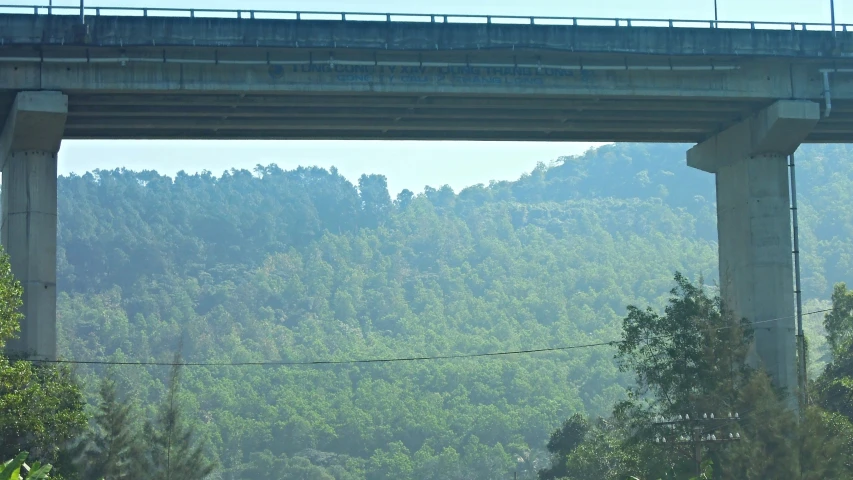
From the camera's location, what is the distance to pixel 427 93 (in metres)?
50.5

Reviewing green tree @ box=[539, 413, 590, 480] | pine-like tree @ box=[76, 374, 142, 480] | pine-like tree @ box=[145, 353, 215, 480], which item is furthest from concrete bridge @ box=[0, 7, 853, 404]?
green tree @ box=[539, 413, 590, 480]

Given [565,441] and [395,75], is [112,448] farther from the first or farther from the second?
[565,441]

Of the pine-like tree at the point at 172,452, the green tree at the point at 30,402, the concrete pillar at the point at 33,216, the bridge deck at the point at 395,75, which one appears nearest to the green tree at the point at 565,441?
the pine-like tree at the point at 172,452

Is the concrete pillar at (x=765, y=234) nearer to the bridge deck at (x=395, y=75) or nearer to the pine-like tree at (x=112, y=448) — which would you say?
the bridge deck at (x=395, y=75)

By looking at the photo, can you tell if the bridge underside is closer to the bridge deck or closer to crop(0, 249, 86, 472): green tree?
the bridge deck

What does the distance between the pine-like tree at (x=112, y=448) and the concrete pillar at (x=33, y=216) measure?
20420 millimetres

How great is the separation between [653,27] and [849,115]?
34.6 ft

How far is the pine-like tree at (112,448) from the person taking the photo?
69.2 m

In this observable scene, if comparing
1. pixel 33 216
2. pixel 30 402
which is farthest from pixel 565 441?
pixel 30 402

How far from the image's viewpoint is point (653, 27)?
51406 millimetres

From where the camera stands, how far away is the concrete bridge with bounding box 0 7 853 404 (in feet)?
158

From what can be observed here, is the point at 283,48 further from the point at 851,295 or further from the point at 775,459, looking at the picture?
the point at 851,295

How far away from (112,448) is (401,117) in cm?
2853

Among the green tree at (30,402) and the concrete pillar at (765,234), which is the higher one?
the concrete pillar at (765,234)
